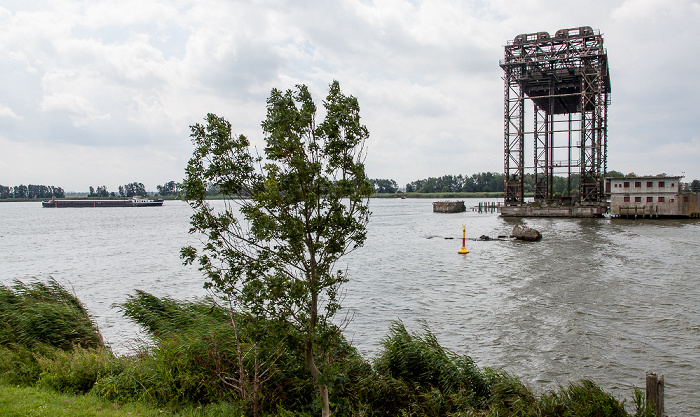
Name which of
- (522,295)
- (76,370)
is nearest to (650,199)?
(522,295)

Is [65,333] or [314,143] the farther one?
[65,333]

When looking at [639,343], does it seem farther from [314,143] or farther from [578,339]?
[314,143]

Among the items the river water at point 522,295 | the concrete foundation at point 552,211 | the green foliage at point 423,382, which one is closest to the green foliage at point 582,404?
the green foliage at point 423,382

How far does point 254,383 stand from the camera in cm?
796

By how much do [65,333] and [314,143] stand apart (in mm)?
10257

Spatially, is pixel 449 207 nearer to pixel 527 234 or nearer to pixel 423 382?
pixel 527 234

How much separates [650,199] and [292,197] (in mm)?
73645

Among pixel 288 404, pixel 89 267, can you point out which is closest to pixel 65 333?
pixel 288 404

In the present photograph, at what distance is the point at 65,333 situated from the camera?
13.1 meters

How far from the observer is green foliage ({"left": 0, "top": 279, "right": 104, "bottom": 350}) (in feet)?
42.7

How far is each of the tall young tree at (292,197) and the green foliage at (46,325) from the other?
770cm

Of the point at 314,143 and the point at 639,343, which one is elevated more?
the point at 314,143

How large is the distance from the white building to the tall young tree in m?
70.9

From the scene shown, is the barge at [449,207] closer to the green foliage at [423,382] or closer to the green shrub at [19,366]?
the green foliage at [423,382]
